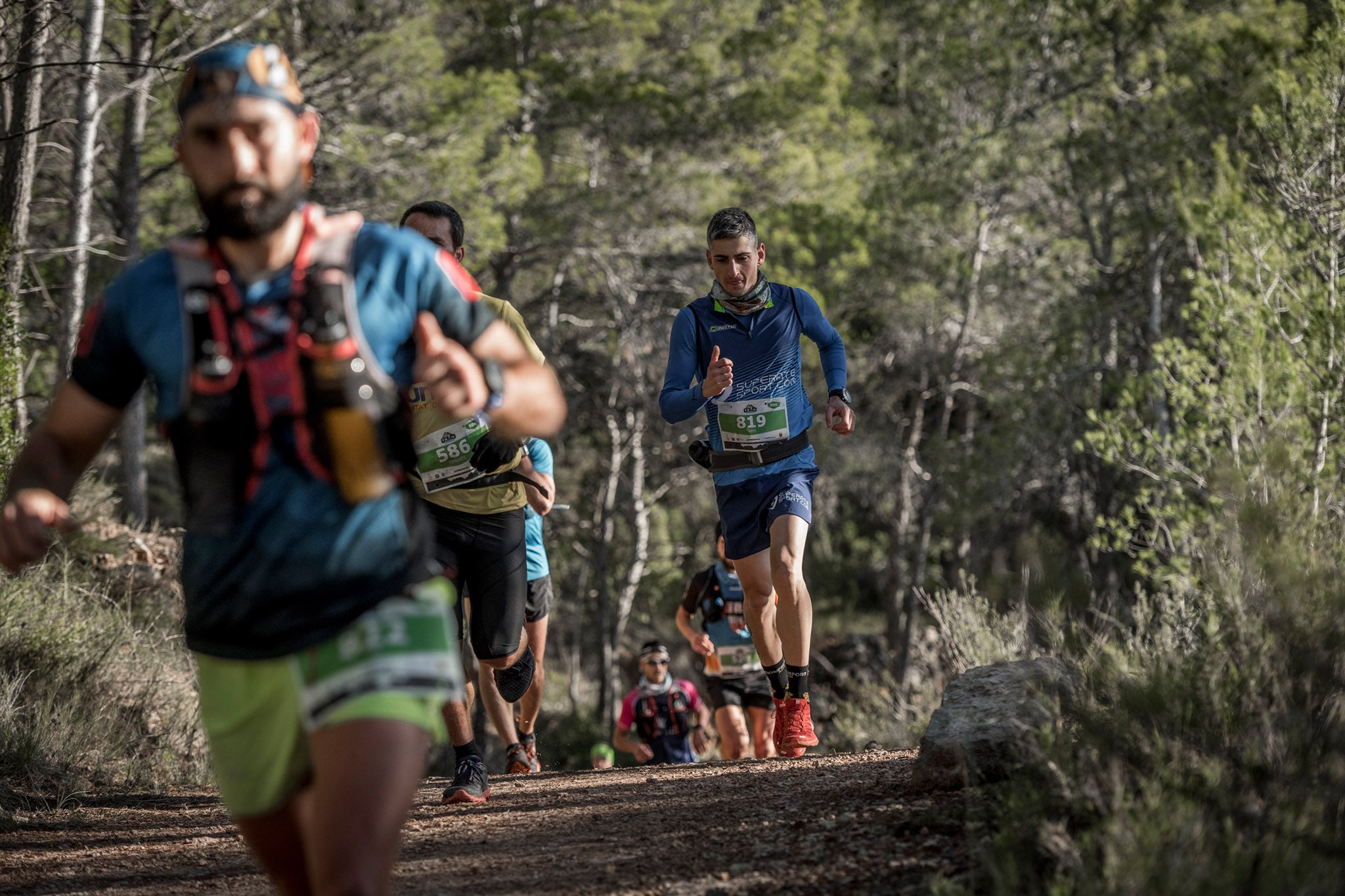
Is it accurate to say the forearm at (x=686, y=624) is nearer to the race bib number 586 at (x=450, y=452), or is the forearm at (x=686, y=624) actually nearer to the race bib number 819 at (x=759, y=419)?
the race bib number 819 at (x=759, y=419)

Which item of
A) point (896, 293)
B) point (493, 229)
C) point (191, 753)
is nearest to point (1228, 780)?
point (191, 753)

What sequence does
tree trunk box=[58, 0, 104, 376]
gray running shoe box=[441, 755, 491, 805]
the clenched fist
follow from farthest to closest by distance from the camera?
1. tree trunk box=[58, 0, 104, 376]
2. gray running shoe box=[441, 755, 491, 805]
3. the clenched fist

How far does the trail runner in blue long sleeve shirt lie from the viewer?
5730 millimetres

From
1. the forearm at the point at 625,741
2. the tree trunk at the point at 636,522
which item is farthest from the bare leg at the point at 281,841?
the tree trunk at the point at 636,522

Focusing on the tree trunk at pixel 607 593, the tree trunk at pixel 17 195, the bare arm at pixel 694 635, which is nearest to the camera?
the tree trunk at pixel 17 195

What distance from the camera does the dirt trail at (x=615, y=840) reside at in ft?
12.2

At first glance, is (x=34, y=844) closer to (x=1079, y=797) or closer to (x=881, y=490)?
(x=1079, y=797)

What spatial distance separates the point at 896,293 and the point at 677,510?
7845mm

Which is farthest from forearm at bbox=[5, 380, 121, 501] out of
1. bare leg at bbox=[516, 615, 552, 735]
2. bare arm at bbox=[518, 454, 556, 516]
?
bare leg at bbox=[516, 615, 552, 735]

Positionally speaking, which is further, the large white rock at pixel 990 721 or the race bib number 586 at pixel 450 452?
the race bib number 586 at pixel 450 452

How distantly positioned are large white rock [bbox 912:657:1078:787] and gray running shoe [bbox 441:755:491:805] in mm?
2021

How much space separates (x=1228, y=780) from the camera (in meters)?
3.02

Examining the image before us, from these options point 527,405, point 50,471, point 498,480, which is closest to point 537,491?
point 498,480

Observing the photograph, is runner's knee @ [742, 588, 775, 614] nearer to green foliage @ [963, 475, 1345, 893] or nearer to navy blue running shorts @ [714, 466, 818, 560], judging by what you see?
navy blue running shorts @ [714, 466, 818, 560]
